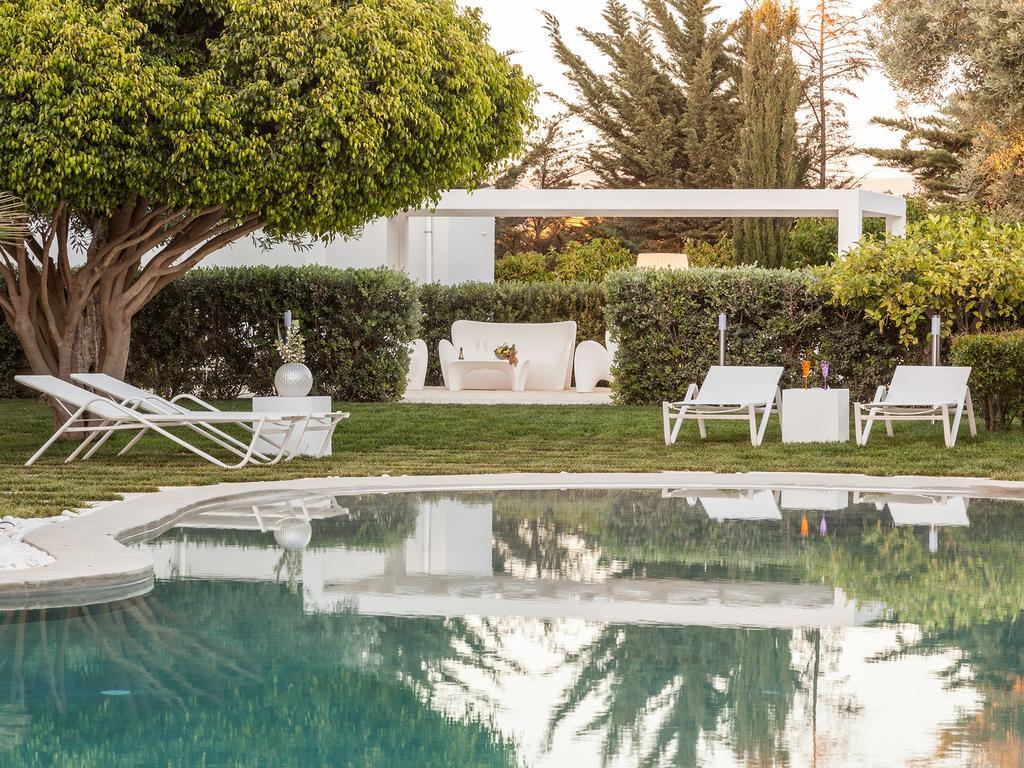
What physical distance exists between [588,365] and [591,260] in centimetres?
1436

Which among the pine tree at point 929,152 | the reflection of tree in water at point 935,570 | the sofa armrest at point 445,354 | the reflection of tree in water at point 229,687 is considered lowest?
the reflection of tree in water at point 229,687

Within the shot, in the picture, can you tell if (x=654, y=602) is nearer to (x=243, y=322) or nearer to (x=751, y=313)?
(x=751, y=313)

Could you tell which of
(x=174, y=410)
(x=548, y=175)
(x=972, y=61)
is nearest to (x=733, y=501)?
A: (x=174, y=410)

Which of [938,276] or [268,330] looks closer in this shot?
[938,276]

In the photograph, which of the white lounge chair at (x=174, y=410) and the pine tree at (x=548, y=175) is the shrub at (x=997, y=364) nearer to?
the white lounge chair at (x=174, y=410)

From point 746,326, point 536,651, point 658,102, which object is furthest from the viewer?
point 658,102

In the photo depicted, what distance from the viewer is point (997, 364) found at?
42.4 ft

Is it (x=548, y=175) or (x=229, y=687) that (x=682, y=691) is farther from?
(x=548, y=175)

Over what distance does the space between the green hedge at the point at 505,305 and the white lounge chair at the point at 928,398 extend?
28.8 feet

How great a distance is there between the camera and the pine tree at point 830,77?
34.6 metres

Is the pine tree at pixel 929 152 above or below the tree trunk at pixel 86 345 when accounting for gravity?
above

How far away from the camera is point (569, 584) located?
19.1ft

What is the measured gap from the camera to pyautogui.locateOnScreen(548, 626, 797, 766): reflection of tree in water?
3566mm

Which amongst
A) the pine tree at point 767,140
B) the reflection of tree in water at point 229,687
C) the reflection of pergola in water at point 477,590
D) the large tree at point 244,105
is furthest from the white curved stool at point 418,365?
the reflection of tree in water at point 229,687
